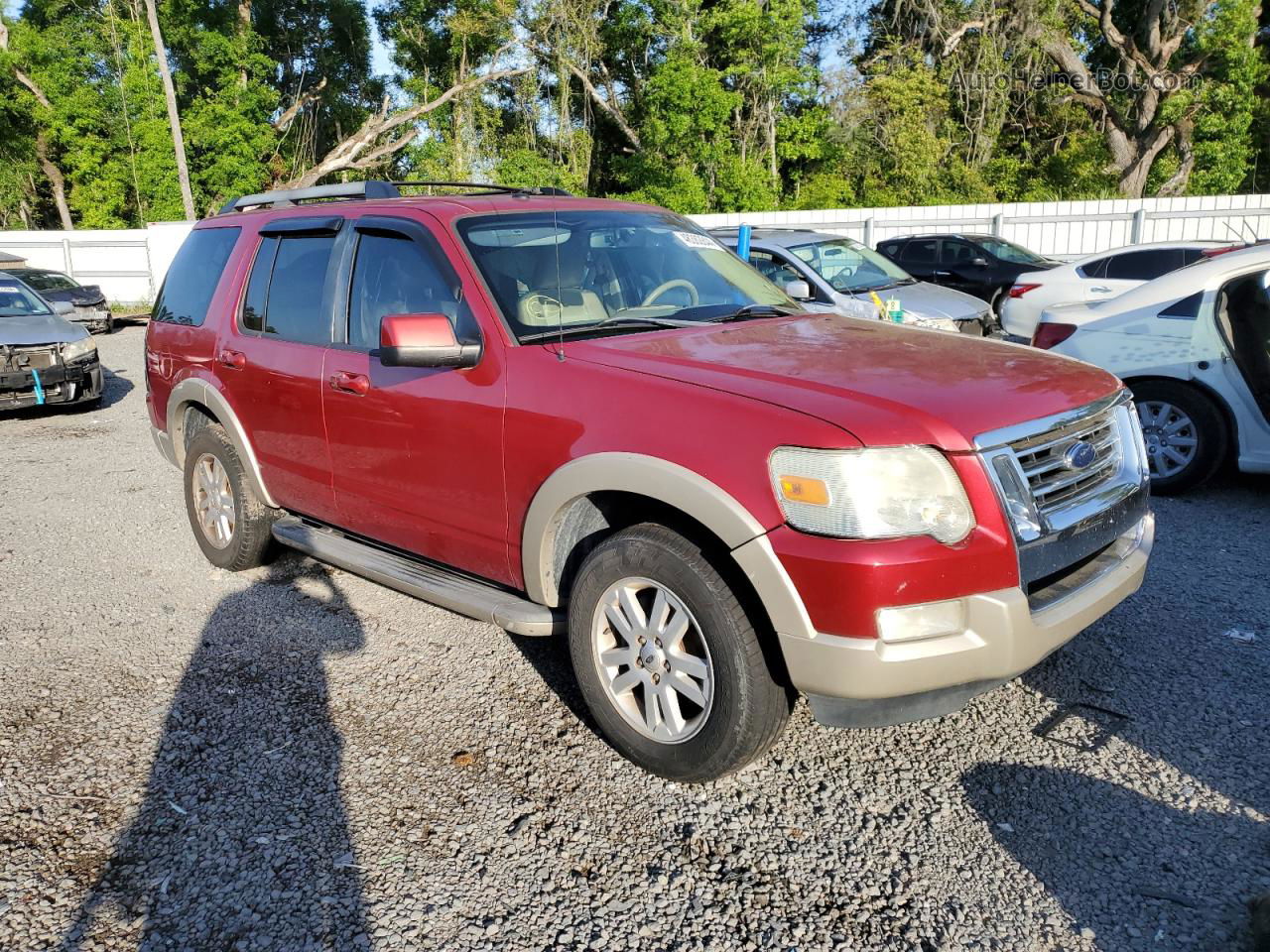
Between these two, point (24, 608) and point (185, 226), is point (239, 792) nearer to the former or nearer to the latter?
point (24, 608)

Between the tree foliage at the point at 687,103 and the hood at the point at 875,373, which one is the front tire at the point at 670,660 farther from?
the tree foliage at the point at 687,103

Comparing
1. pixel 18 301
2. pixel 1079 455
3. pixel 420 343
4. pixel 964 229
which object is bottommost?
pixel 1079 455

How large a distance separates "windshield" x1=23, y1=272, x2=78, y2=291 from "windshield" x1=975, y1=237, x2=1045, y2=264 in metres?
16.8

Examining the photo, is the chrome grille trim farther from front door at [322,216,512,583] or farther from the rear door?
the rear door

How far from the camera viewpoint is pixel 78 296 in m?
18.8

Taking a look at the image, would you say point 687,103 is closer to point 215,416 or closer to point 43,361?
point 43,361

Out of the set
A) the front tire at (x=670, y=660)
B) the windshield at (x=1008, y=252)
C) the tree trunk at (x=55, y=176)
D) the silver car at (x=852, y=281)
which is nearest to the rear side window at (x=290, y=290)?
the front tire at (x=670, y=660)

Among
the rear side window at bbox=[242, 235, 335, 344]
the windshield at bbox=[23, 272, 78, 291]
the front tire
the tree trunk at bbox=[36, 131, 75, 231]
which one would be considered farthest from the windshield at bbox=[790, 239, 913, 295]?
the tree trunk at bbox=[36, 131, 75, 231]

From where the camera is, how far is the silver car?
10281 mm

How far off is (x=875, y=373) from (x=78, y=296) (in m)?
19.3

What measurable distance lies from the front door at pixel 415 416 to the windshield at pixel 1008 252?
15153 millimetres

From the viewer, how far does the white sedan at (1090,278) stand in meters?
12.4

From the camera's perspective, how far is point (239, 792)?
11.1 ft

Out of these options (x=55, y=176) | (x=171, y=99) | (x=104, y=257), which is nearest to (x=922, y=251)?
(x=171, y=99)
